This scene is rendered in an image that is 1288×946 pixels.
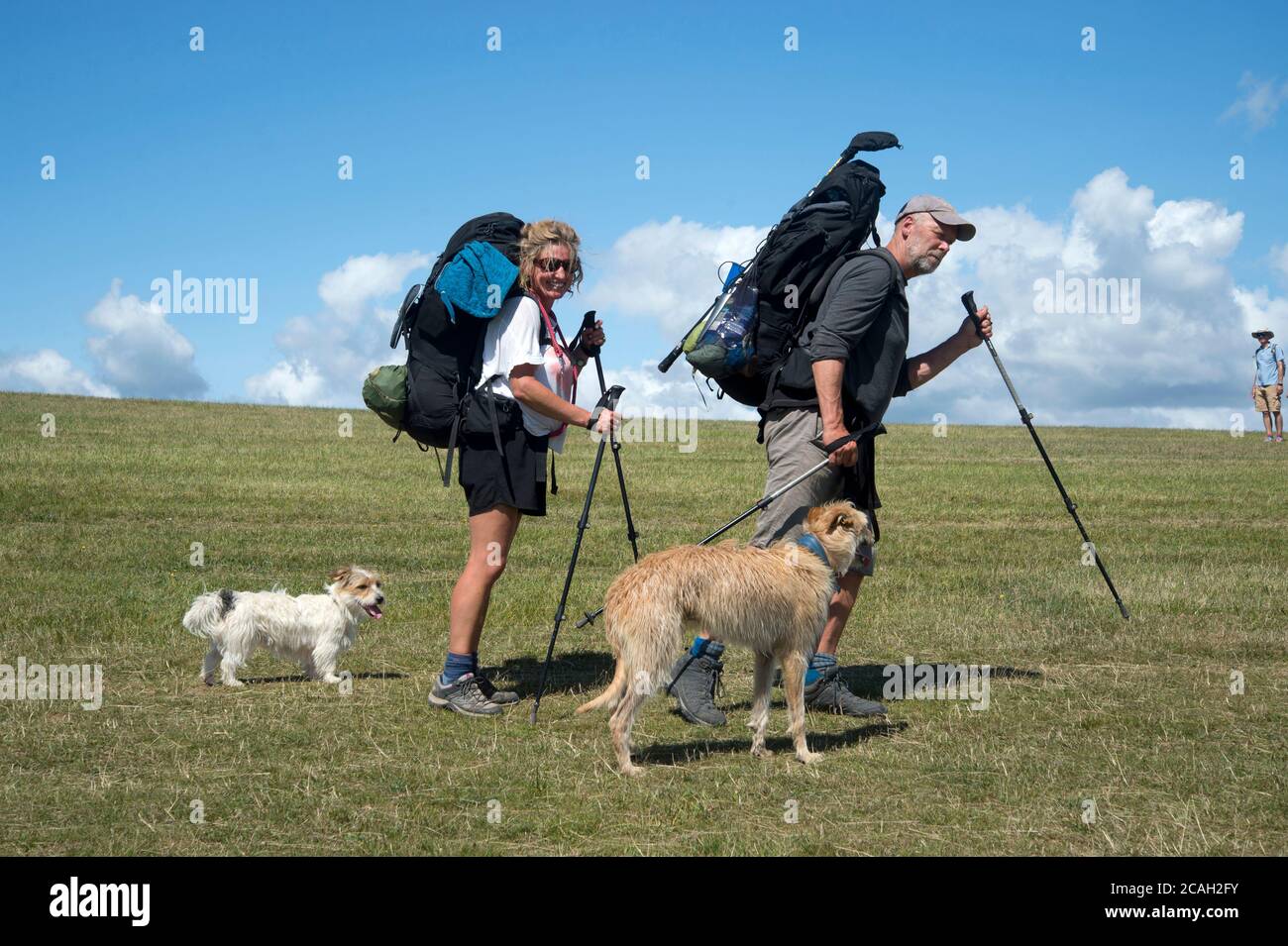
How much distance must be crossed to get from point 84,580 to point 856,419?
9.12m

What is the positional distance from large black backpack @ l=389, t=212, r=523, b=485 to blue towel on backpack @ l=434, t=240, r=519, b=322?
7.2 inches

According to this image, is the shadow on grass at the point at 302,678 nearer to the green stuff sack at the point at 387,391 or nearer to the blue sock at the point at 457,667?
the blue sock at the point at 457,667

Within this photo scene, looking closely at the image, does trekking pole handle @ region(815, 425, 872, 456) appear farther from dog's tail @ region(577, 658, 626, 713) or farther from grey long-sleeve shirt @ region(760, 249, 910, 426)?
dog's tail @ region(577, 658, 626, 713)

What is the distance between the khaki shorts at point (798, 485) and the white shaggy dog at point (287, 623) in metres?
3.29

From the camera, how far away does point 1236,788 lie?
6184 millimetres

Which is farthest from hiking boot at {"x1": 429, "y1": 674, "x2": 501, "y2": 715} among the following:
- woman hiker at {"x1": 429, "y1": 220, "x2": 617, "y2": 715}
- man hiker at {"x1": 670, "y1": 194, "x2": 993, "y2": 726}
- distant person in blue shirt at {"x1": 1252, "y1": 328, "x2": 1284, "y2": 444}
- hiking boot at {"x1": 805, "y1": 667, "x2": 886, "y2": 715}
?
distant person in blue shirt at {"x1": 1252, "y1": 328, "x2": 1284, "y2": 444}

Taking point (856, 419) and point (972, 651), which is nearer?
point (856, 419)

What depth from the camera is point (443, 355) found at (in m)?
7.54

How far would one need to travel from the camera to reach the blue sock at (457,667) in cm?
769

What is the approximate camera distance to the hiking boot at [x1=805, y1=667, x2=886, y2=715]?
7.76 meters

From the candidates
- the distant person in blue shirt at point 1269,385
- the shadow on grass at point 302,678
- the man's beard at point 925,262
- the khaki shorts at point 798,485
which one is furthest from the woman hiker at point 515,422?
the distant person in blue shirt at point 1269,385

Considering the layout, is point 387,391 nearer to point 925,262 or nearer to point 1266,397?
point 925,262
